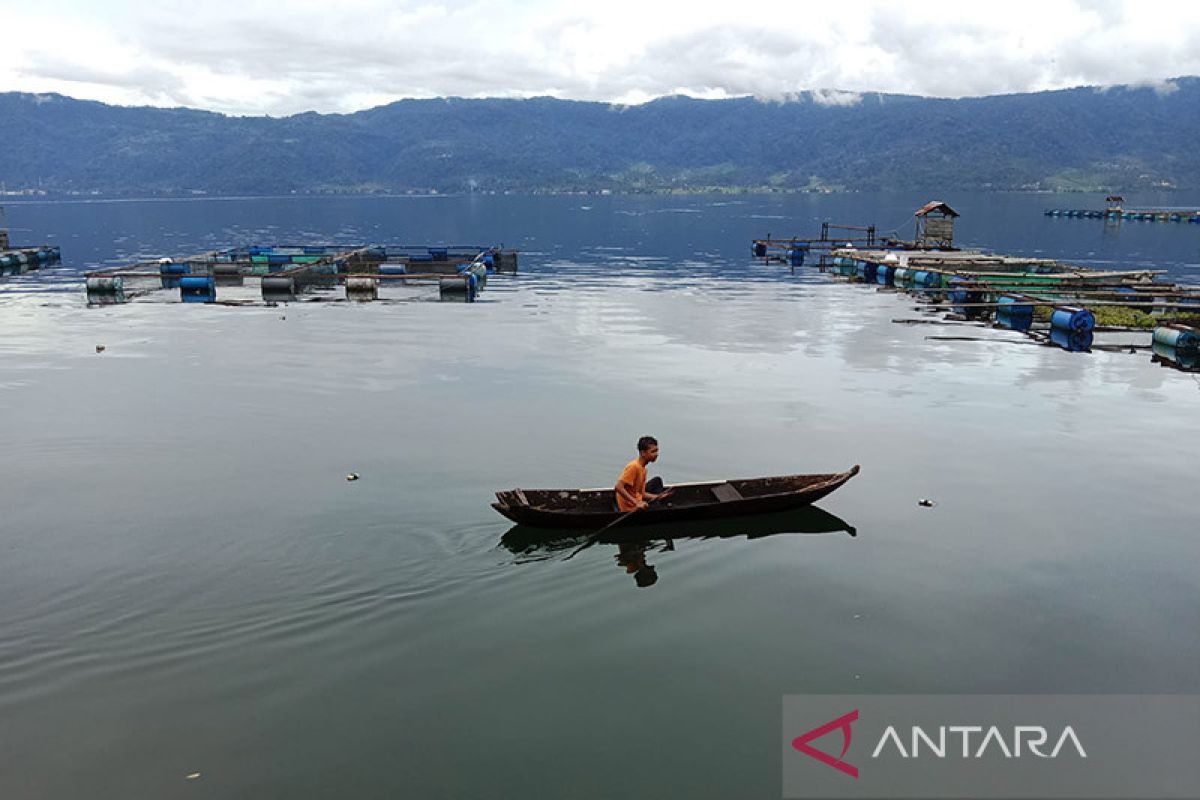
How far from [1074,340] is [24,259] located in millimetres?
109251

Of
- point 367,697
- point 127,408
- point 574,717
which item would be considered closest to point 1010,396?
point 574,717

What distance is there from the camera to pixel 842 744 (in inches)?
552

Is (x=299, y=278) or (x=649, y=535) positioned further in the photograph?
(x=299, y=278)

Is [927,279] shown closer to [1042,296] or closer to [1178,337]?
[1042,296]

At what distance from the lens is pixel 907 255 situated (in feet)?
299

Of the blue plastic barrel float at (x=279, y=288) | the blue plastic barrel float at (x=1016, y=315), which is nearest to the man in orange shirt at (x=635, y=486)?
the blue plastic barrel float at (x=1016, y=315)

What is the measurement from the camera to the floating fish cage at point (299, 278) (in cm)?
6931

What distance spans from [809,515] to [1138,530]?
8782mm

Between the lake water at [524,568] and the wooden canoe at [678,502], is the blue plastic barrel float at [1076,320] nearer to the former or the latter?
the lake water at [524,568]

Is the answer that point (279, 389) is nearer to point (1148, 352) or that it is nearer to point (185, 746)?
point (185, 746)

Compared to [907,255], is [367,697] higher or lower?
lower

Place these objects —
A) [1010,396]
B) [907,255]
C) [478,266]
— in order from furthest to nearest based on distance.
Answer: [907,255] → [478,266] → [1010,396]

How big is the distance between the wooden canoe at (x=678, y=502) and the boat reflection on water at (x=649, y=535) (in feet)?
0.99

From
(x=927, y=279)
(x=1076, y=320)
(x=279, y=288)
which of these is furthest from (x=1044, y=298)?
(x=279, y=288)
